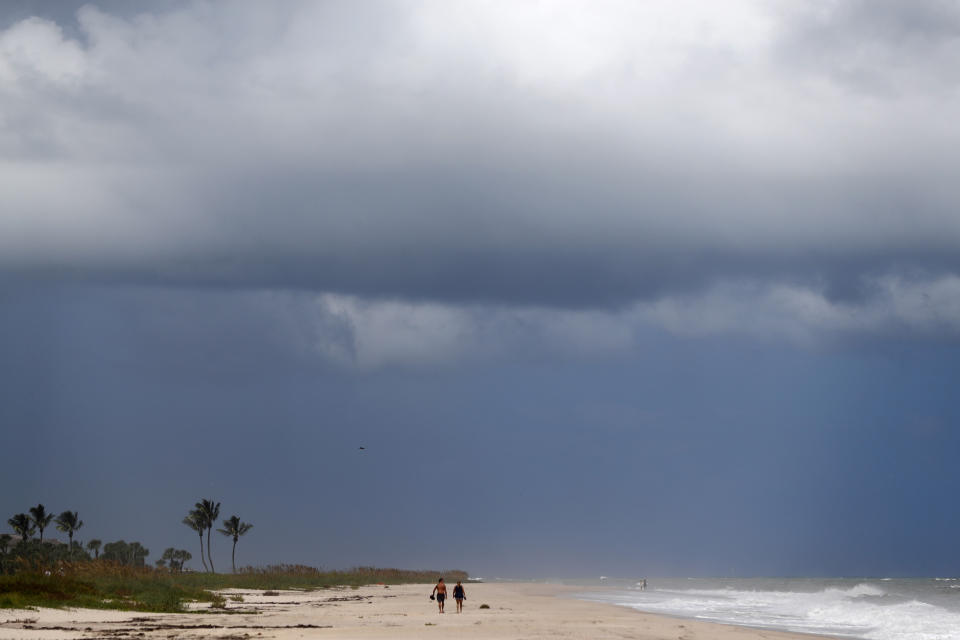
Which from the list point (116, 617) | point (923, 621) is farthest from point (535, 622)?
point (923, 621)

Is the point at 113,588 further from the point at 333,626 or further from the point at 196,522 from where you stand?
the point at 196,522

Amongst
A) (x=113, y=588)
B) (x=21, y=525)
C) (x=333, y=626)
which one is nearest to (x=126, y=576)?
(x=113, y=588)

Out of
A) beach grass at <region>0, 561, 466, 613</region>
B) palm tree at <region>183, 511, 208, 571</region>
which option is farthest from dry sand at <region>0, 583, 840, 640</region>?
palm tree at <region>183, 511, 208, 571</region>

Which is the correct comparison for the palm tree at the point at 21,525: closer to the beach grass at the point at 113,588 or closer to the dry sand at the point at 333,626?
the beach grass at the point at 113,588

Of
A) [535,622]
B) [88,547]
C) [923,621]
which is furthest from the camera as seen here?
[88,547]

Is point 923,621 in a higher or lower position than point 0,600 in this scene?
lower

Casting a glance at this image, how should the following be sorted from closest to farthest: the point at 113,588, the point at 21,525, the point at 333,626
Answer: the point at 333,626, the point at 113,588, the point at 21,525

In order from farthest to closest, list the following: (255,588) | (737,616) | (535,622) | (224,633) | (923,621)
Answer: (255,588), (737,616), (923,621), (535,622), (224,633)

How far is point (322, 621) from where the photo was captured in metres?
35.2

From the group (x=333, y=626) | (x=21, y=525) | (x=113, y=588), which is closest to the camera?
(x=333, y=626)

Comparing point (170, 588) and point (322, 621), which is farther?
point (170, 588)

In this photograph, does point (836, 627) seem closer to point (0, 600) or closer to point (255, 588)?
point (0, 600)

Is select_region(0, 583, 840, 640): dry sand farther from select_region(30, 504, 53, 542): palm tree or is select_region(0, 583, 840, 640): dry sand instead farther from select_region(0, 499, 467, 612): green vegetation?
select_region(30, 504, 53, 542): palm tree

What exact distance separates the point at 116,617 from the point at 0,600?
415cm
